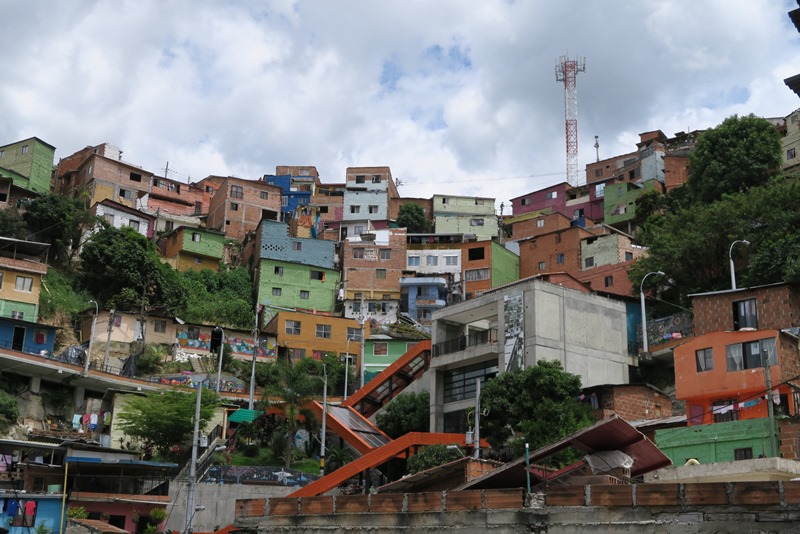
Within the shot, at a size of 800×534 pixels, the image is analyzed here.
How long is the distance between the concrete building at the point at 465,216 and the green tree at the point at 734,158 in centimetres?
3207

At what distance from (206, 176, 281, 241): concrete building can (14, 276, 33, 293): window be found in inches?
1226

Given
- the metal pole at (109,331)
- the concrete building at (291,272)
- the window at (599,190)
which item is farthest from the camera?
the window at (599,190)

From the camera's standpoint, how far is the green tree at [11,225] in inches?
2896

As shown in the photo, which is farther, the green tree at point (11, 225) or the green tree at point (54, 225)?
the green tree at point (54, 225)

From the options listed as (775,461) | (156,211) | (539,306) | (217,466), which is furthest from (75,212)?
(775,461)

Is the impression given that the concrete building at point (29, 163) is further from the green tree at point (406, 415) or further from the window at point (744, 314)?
the window at point (744, 314)

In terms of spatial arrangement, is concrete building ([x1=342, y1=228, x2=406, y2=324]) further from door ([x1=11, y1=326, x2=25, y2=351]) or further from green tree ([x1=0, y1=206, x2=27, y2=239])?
door ([x1=11, y1=326, x2=25, y2=351])

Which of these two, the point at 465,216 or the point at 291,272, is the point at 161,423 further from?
the point at 465,216

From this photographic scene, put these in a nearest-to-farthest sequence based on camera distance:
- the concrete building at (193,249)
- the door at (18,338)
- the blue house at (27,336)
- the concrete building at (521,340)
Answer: the concrete building at (521,340), the blue house at (27,336), the door at (18,338), the concrete building at (193,249)

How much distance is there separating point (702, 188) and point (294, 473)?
123ft

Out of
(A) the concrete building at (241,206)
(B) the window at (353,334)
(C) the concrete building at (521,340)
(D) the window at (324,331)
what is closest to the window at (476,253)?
(B) the window at (353,334)

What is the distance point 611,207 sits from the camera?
3639 inches

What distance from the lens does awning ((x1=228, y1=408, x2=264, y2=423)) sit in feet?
180

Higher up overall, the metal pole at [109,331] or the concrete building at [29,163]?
the concrete building at [29,163]
